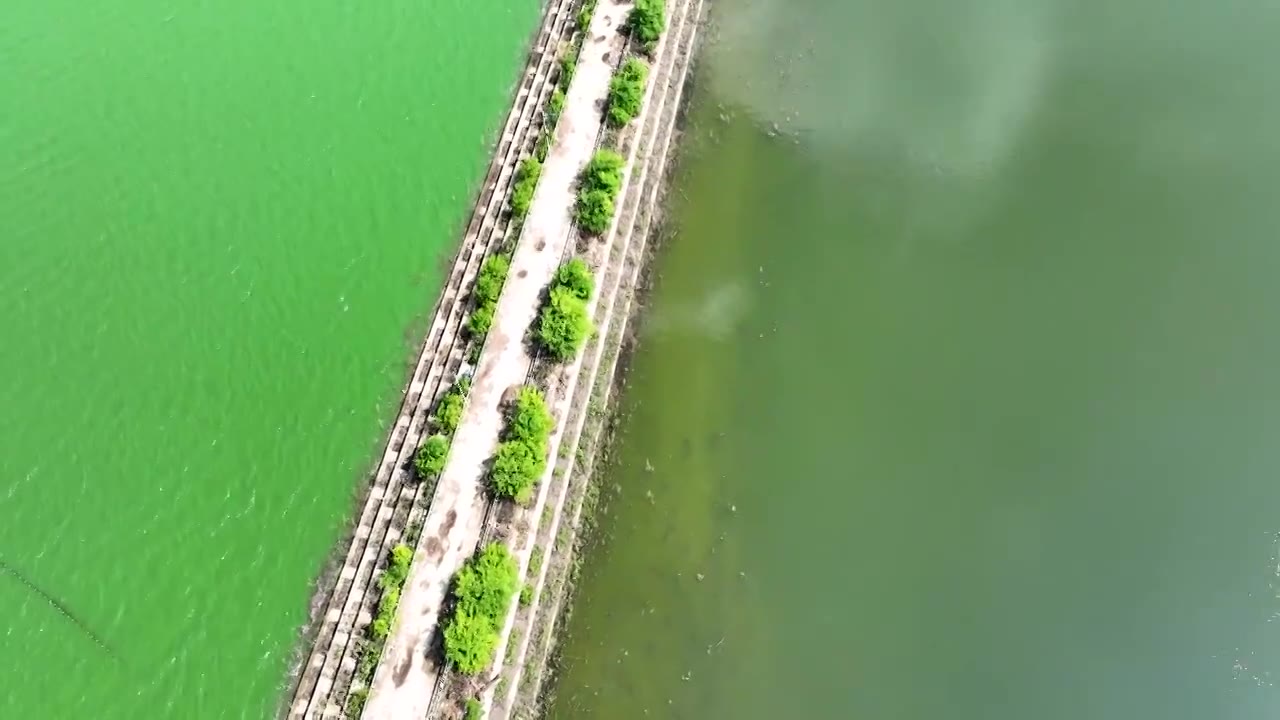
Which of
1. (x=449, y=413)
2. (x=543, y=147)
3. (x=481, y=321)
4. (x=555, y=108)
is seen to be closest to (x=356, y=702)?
(x=449, y=413)

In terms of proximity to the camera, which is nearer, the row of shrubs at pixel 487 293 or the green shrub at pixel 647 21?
the row of shrubs at pixel 487 293

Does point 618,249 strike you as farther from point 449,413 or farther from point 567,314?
point 449,413

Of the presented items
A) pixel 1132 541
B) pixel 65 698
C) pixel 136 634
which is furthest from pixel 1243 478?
pixel 65 698

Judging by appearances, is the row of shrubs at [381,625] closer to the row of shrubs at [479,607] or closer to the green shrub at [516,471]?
the row of shrubs at [479,607]

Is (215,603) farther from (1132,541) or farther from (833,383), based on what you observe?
(1132,541)

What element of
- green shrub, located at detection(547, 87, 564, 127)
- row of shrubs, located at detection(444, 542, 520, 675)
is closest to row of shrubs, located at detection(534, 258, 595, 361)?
green shrub, located at detection(547, 87, 564, 127)

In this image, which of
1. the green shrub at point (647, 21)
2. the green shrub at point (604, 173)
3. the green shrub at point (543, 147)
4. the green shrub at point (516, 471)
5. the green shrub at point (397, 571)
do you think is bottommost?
the green shrub at point (397, 571)

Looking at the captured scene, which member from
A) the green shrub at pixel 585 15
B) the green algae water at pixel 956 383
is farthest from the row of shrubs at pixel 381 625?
the green shrub at pixel 585 15
